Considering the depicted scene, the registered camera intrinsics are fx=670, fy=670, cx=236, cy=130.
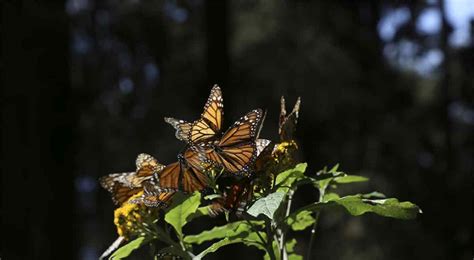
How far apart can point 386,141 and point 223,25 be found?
15.2ft

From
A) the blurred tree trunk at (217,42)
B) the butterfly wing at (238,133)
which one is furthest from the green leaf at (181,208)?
the blurred tree trunk at (217,42)

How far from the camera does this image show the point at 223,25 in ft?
25.1

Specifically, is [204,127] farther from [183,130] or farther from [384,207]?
[384,207]

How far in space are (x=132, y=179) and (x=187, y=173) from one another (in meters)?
0.12

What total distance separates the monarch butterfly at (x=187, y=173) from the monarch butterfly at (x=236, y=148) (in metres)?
0.02

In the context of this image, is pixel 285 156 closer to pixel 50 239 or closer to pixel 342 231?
pixel 50 239

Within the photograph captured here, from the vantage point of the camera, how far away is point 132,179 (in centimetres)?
116

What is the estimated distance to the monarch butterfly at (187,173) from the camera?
1058 millimetres

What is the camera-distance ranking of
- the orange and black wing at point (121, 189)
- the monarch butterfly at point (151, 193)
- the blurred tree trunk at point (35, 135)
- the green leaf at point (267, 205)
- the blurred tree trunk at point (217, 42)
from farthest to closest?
the blurred tree trunk at point (217, 42) < the blurred tree trunk at point (35, 135) < the orange and black wing at point (121, 189) < the monarch butterfly at point (151, 193) < the green leaf at point (267, 205)

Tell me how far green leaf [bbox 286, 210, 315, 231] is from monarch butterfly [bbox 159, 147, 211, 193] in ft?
0.59

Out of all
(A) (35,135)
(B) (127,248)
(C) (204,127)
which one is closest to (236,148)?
(C) (204,127)

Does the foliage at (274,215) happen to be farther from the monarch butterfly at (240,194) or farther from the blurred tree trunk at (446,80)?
the blurred tree trunk at (446,80)

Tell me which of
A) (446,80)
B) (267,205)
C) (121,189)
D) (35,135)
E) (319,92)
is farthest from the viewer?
(319,92)

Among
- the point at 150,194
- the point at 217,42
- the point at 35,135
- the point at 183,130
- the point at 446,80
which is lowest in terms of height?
the point at 150,194
